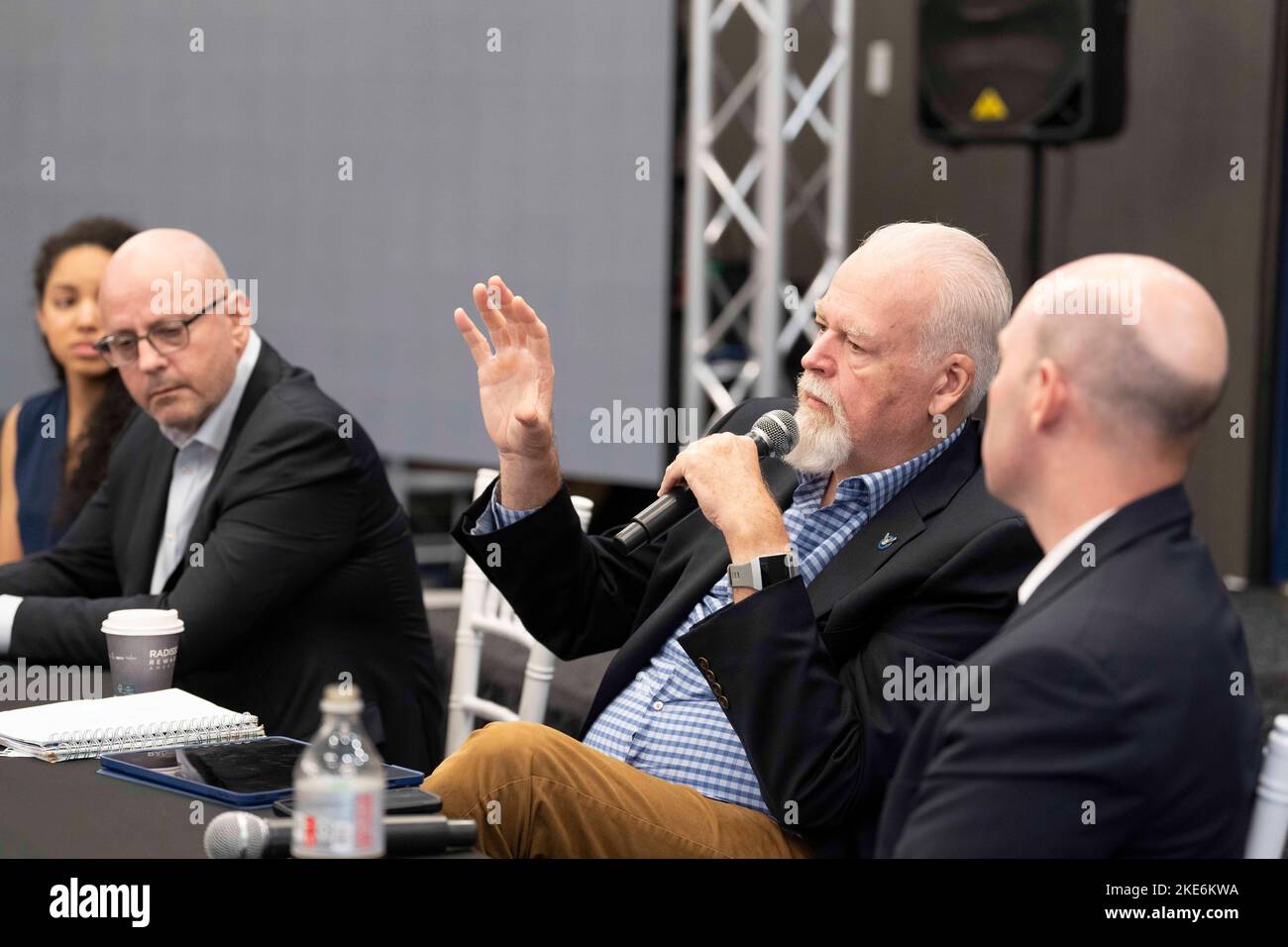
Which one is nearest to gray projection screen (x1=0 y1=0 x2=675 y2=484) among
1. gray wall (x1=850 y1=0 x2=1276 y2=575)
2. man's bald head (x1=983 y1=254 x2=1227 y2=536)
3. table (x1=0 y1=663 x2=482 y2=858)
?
gray wall (x1=850 y1=0 x2=1276 y2=575)

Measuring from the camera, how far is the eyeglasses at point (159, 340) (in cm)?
275

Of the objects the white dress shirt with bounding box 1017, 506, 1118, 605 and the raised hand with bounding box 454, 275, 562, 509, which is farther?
the raised hand with bounding box 454, 275, 562, 509

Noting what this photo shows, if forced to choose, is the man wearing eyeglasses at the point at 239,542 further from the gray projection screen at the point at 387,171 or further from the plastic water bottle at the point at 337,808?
the gray projection screen at the point at 387,171

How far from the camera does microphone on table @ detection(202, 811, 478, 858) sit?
1.41 metres

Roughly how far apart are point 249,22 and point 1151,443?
17.9 ft

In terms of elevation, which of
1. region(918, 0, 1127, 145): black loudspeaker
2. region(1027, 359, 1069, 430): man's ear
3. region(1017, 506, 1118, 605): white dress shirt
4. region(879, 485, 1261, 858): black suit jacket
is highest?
region(918, 0, 1127, 145): black loudspeaker

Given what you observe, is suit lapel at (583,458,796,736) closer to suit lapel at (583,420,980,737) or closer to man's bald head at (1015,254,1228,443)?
suit lapel at (583,420,980,737)

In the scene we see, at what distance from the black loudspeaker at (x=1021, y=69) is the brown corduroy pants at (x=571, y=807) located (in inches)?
134

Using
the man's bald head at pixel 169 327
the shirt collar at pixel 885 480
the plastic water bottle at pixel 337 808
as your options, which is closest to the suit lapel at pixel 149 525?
the man's bald head at pixel 169 327

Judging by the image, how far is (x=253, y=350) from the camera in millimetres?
2869

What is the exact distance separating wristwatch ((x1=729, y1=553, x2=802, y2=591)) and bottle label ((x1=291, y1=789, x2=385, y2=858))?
2.33 feet

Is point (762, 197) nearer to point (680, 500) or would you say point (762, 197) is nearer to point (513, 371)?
point (513, 371)
